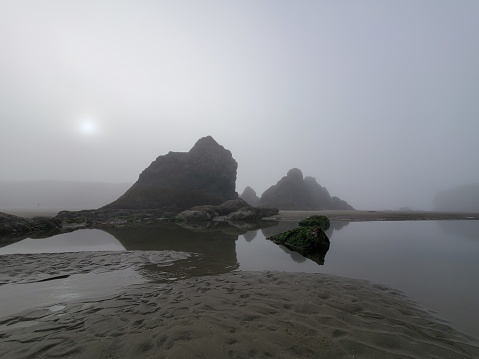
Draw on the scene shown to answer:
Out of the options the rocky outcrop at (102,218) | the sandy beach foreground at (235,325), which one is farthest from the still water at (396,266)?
the rocky outcrop at (102,218)

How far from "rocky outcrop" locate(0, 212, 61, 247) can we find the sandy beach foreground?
68.5 feet

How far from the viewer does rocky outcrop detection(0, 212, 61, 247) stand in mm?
23734

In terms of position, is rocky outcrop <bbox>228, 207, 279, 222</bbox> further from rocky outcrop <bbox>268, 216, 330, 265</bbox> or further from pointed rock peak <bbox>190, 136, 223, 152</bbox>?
pointed rock peak <bbox>190, 136, 223, 152</bbox>

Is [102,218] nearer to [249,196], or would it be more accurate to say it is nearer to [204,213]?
[204,213]

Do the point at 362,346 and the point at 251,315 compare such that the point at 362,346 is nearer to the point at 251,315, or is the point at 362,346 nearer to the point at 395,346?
the point at 395,346

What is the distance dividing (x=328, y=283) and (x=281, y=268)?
290 centimetres

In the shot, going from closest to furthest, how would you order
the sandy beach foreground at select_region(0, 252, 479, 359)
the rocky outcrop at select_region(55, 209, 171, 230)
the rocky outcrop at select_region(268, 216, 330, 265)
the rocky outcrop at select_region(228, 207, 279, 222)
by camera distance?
1. the sandy beach foreground at select_region(0, 252, 479, 359)
2. the rocky outcrop at select_region(268, 216, 330, 265)
3. the rocky outcrop at select_region(55, 209, 171, 230)
4. the rocky outcrop at select_region(228, 207, 279, 222)

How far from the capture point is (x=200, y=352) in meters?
4.22

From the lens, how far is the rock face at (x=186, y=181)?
73.2m

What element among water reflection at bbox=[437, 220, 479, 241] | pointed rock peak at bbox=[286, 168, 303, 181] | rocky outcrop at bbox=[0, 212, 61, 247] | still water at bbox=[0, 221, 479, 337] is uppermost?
pointed rock peak at bbox=[286, 168, 303, 181]

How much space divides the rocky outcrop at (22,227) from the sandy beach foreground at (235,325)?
68.5 ft

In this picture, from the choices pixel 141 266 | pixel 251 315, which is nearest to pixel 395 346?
pixel 251 315

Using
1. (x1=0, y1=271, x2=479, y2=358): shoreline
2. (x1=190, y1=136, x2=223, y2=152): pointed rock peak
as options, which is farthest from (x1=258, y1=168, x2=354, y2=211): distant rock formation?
(x1=0, y1=271, x2=479, y2=358): shoreline

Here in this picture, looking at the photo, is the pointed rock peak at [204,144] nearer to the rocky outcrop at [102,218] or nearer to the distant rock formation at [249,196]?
the rocky outcrop at [102,218]
